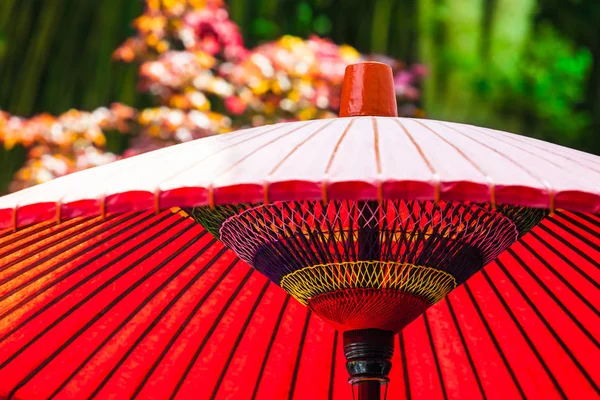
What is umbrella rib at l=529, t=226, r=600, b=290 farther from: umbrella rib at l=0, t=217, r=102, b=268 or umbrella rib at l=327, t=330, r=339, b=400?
umbrella rib at l=0, t=217, r=102, b=268

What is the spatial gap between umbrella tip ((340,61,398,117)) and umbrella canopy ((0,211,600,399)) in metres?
0.47

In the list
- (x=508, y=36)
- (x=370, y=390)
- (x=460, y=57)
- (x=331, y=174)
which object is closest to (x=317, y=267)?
(x=370, y=390)

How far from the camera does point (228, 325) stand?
2.12 metres

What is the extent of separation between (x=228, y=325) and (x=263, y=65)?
3666mm

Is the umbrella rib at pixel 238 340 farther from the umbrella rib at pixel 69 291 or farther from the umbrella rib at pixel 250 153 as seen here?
the umbrella rib at pixel 250 153

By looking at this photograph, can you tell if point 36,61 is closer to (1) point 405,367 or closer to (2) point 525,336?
(1) point 405,367

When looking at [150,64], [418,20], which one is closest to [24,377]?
[150,64]

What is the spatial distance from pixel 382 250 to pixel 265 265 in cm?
24

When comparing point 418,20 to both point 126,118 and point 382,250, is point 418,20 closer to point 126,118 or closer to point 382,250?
point 126,118

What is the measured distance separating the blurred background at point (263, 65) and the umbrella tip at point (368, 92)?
3692mm

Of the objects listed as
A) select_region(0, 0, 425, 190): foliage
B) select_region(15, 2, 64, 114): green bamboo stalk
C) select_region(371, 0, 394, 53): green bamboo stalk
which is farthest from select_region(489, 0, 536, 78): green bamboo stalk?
select_region(15, 2, 64, 114): green bamboo stalk

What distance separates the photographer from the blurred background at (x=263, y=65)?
560 cm

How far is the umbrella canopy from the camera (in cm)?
191

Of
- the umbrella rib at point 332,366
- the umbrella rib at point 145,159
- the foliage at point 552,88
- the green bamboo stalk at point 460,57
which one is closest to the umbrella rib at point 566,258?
the umbrella rib at point 332,366
